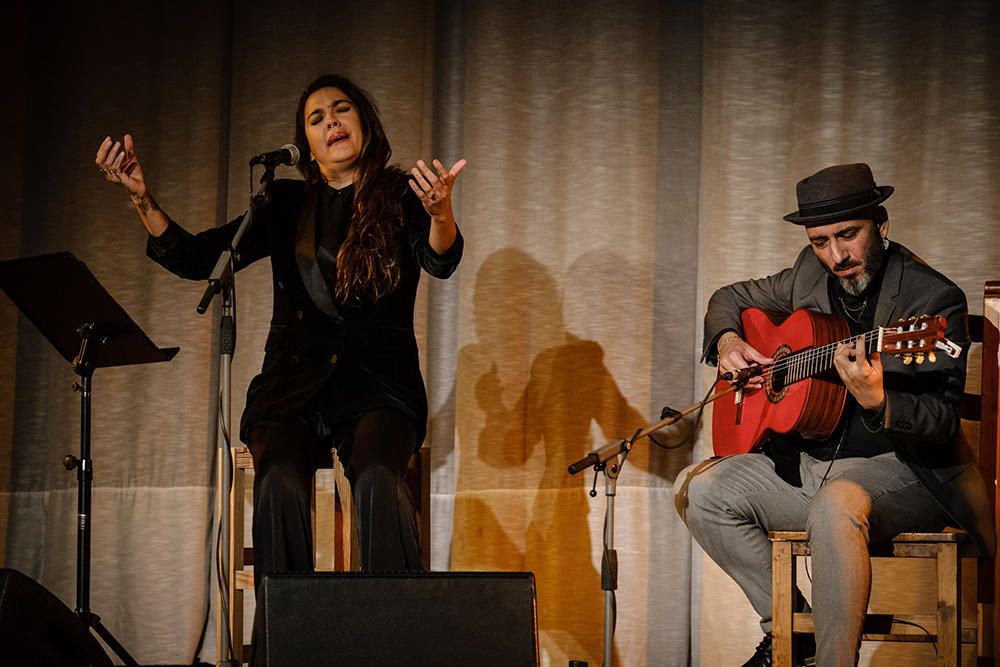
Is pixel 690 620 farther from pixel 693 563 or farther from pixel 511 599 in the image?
pixel 511 599

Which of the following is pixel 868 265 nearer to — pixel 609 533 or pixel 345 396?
pixel 609 533

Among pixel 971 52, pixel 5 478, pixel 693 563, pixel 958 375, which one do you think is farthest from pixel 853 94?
pixel 5 478

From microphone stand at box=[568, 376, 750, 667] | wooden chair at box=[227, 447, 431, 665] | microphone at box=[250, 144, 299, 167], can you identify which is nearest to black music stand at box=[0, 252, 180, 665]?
wooden chair at box=[227, 447, 431, 665]

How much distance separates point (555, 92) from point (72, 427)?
2.00 metres

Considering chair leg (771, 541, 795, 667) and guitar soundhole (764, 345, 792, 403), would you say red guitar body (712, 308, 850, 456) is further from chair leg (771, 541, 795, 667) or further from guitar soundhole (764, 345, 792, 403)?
chair leg (771, 541, 795, 667)

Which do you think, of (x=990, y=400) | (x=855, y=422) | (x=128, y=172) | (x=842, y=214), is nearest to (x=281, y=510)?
(x=128, y=172)

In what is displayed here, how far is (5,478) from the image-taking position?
4141 millimetres

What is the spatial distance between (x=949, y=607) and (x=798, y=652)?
1.24 feet

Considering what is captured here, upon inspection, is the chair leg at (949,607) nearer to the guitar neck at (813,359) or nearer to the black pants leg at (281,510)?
the guitar neck at (813,359)

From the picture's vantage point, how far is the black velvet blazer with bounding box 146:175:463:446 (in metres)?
2.93

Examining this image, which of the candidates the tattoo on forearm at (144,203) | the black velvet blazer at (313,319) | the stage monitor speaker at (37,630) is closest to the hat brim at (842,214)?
the black velvet blazer at (313,319)

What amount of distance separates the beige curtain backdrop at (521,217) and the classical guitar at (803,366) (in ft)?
2.03

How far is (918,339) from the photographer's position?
8.43ft

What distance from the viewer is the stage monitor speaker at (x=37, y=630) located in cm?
199
